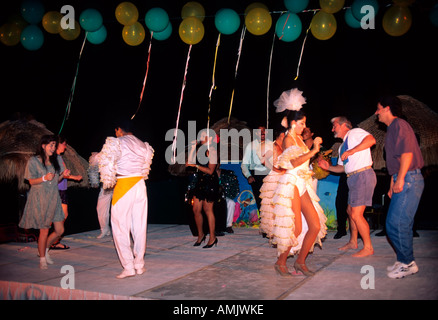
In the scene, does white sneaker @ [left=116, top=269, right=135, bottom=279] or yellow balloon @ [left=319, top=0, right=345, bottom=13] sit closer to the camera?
white sneaker @ [left=116, top=269, right=135, bottom=279]

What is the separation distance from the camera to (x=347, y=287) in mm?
3775

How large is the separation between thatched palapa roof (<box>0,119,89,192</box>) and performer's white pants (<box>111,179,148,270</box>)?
11.6 feet

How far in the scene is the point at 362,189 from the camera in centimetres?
510

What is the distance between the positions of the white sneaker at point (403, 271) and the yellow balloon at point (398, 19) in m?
3.68

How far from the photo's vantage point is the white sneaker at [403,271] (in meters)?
3.98

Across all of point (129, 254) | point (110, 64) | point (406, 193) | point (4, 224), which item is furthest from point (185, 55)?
point (406, 193)

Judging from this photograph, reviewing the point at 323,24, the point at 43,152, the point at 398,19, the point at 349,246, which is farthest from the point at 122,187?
the point at 398,19

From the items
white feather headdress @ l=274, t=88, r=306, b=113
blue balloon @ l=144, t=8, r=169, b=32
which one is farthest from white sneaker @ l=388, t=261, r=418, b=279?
blue balloon @ l=144, t=8, r=169, b=32

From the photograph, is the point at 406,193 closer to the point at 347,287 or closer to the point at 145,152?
the point at 347,287

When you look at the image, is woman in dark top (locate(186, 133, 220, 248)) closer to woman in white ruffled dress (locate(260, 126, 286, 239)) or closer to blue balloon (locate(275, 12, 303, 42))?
woman in white ruffled dress (locate(260, 126, 286, 239))

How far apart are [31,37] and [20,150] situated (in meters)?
2.01

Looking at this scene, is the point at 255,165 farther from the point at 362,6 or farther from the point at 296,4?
the point at 362,6

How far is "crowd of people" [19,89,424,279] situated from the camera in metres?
4.02
